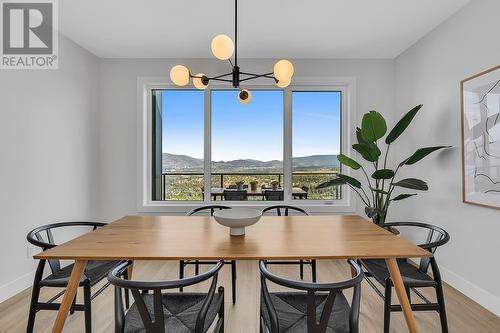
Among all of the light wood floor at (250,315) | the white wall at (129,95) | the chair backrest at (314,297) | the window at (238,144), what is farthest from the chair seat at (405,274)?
the white wall at (129,95)

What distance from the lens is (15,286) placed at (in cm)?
249

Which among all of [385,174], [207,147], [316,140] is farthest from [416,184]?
[207,147]

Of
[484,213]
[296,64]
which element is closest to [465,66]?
[484,213]

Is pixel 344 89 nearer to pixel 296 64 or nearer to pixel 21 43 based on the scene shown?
pixel 296 64

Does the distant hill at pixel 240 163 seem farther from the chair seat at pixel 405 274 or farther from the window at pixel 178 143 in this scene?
the chair seat at pixel 405 274

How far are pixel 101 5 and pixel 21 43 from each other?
3.05 ft

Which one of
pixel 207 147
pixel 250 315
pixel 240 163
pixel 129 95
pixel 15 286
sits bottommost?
pixel 250 315

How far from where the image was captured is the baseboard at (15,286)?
2.38m

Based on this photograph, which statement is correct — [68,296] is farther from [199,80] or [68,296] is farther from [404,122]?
[404,122]

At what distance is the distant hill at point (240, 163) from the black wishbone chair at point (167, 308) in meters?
2.41

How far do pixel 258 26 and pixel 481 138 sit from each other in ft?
7.68

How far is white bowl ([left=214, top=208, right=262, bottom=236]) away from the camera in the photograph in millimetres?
1732

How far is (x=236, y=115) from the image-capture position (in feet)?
13.1

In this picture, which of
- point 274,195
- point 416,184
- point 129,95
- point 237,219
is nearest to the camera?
point 237,219
